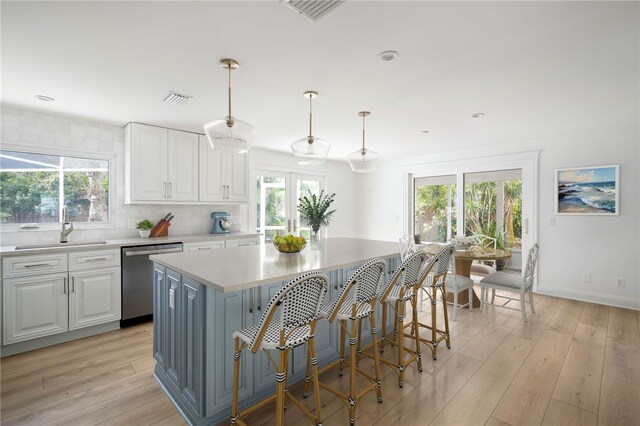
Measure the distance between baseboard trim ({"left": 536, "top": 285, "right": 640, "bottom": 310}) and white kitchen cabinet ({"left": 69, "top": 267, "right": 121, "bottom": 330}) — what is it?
5.73 meters

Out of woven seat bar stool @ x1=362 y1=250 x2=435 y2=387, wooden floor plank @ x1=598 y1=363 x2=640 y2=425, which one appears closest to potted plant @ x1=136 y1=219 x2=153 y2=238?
woven seat bar stool @ x1=362 y1=250 x2=435 y2=387

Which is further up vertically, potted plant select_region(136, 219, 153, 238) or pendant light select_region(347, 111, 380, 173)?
pendant light select_region(347, 111, 380, 173)

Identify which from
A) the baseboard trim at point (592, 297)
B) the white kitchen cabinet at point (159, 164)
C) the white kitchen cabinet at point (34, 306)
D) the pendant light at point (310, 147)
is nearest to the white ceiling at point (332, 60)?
the white kitchen cabinet at point (159, 164)

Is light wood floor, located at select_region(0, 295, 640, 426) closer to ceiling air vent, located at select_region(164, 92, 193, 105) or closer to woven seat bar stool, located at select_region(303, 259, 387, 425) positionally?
woven seat bar stool, located at select_region(303, 259, 387, 425)

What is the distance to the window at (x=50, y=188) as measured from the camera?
10.8 ft

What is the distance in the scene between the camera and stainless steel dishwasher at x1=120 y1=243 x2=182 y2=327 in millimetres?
3426

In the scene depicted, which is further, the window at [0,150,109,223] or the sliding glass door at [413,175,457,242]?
the sliding glass door at [413,175,457,242]

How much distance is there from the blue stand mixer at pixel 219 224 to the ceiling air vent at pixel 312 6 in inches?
137

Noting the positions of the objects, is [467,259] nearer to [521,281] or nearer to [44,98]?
[521,281]

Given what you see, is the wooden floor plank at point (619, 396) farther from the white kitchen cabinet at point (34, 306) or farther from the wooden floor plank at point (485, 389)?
the white kitchen cabinet at point (34, 306)

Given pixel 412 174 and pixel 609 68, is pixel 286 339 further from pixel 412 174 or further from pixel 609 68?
pixel 412 174

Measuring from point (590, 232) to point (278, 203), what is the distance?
4.75 metres

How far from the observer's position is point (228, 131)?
91.3 inches

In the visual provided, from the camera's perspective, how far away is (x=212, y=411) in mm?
1836
